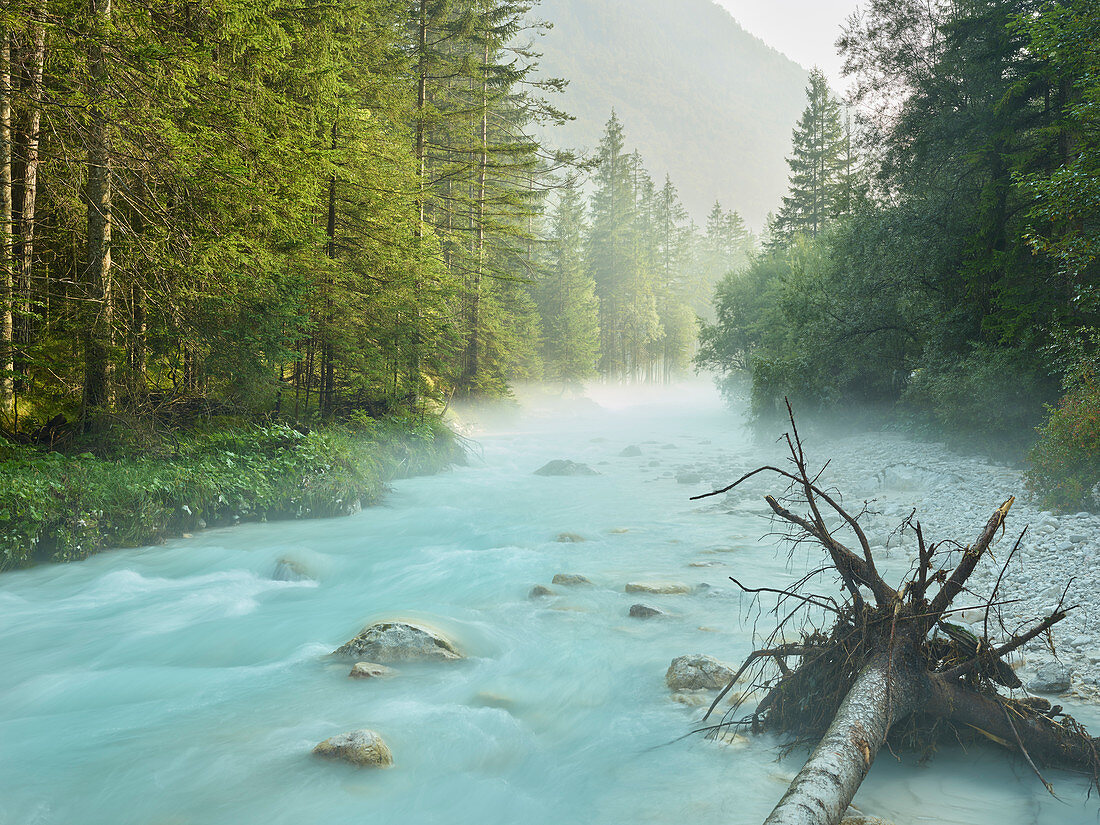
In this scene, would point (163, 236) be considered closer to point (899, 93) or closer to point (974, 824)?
point (974, 824)

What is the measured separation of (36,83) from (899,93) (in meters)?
21.5

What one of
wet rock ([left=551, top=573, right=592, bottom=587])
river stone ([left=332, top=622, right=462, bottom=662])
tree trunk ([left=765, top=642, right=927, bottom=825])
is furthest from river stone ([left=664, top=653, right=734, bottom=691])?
wet rock ([left=551, top=573, right=592, bottom=587])

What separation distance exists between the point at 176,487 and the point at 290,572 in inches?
111

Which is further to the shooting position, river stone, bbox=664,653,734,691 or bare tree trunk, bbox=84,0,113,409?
bare tree trunk, bbox=84,0,113,409

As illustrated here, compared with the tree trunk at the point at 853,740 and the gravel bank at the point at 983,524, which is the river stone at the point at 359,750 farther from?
the gravel bank at the point at 983,524

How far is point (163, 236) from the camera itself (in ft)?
31.7

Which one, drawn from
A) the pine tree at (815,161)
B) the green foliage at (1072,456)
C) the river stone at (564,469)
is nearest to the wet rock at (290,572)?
the river stone at (564,469)

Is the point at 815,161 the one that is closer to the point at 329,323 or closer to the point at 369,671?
the point at 329,323

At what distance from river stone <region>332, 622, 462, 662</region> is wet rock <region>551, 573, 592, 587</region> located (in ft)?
7.89

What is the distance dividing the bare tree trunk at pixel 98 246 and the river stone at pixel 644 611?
873cm

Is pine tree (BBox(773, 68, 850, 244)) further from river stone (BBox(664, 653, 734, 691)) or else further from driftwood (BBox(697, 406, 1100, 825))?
driftwood (BBox(697, 406, 1100, 825))

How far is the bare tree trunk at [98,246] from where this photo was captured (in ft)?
28.3

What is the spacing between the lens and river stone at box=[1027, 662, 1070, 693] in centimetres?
476

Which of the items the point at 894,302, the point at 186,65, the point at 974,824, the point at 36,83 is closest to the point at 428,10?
the point at 186,65
